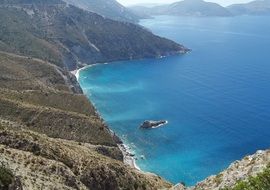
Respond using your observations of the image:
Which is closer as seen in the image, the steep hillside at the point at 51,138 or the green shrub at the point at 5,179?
the green shrub at the point at 5,179

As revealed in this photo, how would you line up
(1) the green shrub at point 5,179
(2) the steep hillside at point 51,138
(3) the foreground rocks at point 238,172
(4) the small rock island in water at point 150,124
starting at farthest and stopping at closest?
(4) the small rock island in water at point 150,124 < (2) the steep hillside at point 51,138 < (1) the green shrub at point 5,179 < (3) the foreground rocks at point 238,172

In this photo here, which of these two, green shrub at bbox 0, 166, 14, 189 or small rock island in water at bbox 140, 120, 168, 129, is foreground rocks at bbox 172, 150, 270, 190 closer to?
green shrub at bbox 0, 166, 14, 189

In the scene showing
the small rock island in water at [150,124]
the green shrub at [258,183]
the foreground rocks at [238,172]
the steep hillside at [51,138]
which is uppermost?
the green shrub at [258,183]

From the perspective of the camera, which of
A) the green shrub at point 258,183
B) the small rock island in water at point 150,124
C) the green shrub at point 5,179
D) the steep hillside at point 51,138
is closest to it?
the green shrub at point 258,183

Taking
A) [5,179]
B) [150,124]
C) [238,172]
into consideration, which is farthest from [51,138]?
[150,124]

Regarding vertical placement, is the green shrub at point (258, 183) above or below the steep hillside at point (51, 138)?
above

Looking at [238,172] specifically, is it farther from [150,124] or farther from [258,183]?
[150,124]

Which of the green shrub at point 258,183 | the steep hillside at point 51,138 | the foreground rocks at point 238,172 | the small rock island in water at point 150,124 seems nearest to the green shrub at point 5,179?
the steep hillside at point 51,138

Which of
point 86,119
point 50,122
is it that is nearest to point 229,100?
point 86,119

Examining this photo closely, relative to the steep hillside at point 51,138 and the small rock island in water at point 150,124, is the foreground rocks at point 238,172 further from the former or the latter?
the small rock island in water at point 150,124
